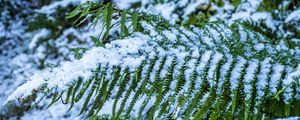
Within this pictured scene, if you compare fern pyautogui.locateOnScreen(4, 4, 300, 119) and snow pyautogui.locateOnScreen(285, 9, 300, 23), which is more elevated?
snow pyautogui.locateOnScreen(285, 9, 300, 23)

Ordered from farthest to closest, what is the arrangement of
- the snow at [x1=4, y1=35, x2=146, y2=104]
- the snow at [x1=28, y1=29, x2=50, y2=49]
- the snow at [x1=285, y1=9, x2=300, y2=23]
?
the snow at [x1=28, y1=29, x2=50, y2=49] → the snow at [x1=285, y1=9, x2=300, y2=23] → the snow at [x1=4, y1=35, x2=146, y2=104]

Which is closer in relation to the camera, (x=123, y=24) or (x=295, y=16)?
(x=123, y=24)

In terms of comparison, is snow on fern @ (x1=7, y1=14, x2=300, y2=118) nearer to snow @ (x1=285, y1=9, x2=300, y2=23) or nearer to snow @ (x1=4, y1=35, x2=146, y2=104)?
snow @ (x1=4, y1=35, x2=146, y2=104)

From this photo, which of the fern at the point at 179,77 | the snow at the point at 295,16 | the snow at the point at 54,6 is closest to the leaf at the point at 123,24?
the fern at the point at 179,77

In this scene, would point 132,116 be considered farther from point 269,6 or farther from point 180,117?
point 269,6

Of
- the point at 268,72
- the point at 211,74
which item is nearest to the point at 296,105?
the point at 268,72

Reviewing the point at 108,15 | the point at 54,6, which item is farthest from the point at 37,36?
the point at 108,15

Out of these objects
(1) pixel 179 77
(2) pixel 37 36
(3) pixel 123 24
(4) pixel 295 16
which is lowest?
(1) pixel 179 77

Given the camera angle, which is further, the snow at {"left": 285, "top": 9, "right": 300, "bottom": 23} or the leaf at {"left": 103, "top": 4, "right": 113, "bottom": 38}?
the snow at {"left": 285, "top": 9, "right": 300, "bottom": 23}

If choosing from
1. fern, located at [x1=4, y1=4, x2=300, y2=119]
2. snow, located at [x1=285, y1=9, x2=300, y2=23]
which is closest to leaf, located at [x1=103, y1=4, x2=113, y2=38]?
fern, located at [x1=4, y1=4, x2=300, y2=119]

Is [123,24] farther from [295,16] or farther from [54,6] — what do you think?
[54,6]

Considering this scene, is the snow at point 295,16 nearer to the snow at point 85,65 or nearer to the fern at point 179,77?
the fern at point 179,77
